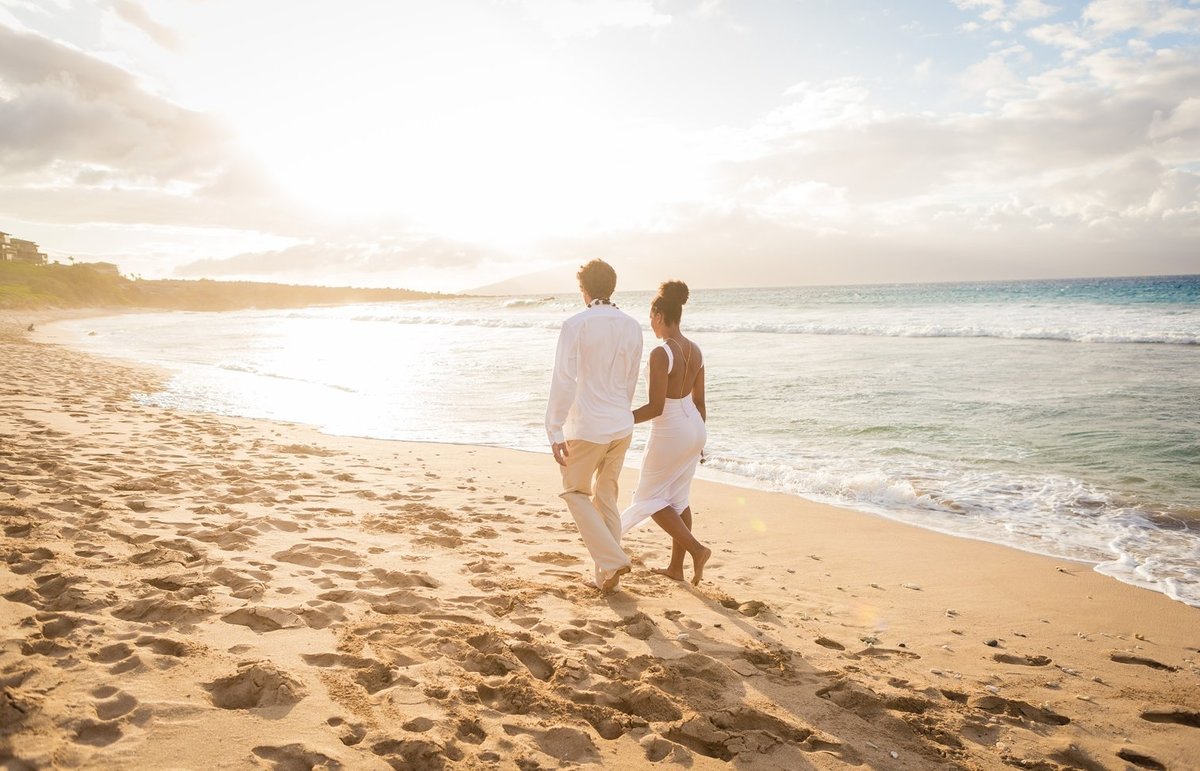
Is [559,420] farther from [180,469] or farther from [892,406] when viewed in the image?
[892,406]

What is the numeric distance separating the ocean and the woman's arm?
150 inches

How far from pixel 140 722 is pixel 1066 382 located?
17.0 metres

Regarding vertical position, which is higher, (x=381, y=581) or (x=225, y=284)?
(x=225, y=284)

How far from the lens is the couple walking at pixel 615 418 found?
14.0ft

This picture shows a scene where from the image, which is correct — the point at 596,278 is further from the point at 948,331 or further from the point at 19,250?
the point at 19,250

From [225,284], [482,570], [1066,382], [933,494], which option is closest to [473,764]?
[482,570]

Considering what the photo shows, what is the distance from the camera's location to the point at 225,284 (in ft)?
374

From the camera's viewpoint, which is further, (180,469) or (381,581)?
(180,469)

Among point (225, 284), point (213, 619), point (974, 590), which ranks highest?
point (225, 284)

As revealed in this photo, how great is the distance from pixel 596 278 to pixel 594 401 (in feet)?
2.73

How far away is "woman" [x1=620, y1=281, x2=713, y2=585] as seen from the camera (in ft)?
15.3

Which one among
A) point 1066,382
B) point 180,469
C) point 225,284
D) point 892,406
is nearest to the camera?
point 180,469

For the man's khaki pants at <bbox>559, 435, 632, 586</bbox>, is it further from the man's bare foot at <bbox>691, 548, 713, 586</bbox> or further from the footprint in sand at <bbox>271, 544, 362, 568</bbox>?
the footprint in sand at <bbox>271, 544, 362, 568</bbox>

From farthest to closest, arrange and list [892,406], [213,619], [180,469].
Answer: [892,406]
[180,469]
[213,619]
